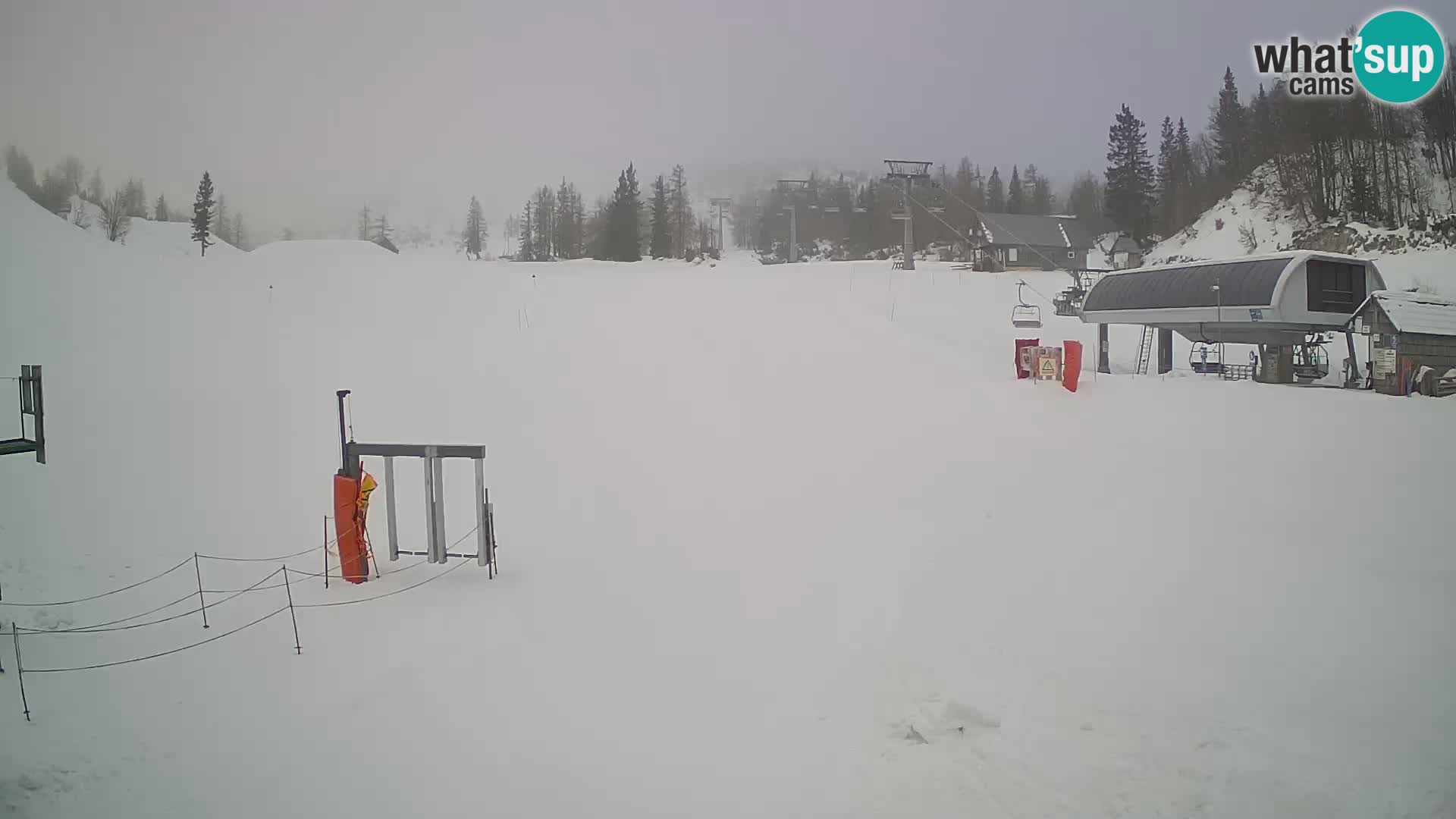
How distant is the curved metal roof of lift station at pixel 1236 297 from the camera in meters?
8.59

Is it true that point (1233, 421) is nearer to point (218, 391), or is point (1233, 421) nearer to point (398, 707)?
point (398, 707)

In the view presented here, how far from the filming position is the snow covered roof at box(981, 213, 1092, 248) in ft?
64.8

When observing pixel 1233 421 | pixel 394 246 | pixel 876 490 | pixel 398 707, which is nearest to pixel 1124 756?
pixel 398 707

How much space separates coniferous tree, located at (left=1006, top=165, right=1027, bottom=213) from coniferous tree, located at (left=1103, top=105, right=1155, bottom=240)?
6.57 metres

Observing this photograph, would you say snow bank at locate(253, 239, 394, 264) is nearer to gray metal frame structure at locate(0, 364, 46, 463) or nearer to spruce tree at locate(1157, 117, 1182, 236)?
gray metal frame structure at locate(0, 364, 46, 463)

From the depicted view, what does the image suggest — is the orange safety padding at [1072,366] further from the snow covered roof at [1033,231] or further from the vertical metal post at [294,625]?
the vertical metal post at [294,625]

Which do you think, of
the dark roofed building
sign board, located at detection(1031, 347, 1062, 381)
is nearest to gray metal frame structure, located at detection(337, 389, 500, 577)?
sign board, located at detection(1031, 347, 1062, 381)

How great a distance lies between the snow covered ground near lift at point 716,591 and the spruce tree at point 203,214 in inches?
18.7

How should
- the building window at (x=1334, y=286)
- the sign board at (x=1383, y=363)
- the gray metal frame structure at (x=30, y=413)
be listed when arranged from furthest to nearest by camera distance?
1. the building window at (x=1334, y=286)
2. the sign board at (x=1383, y=363)
3. the gray metal frame structure at (x=30, y=413)

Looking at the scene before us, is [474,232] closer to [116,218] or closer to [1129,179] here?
[116,218]

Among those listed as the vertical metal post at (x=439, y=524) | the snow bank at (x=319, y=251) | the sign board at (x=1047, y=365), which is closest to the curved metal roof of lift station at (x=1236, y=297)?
the sign board at (x=1047, y=365)

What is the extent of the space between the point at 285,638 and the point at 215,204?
21.8 ft

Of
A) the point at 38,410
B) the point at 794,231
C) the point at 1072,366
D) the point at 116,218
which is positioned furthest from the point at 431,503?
the point at 794,231

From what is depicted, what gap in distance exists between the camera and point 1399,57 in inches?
193
